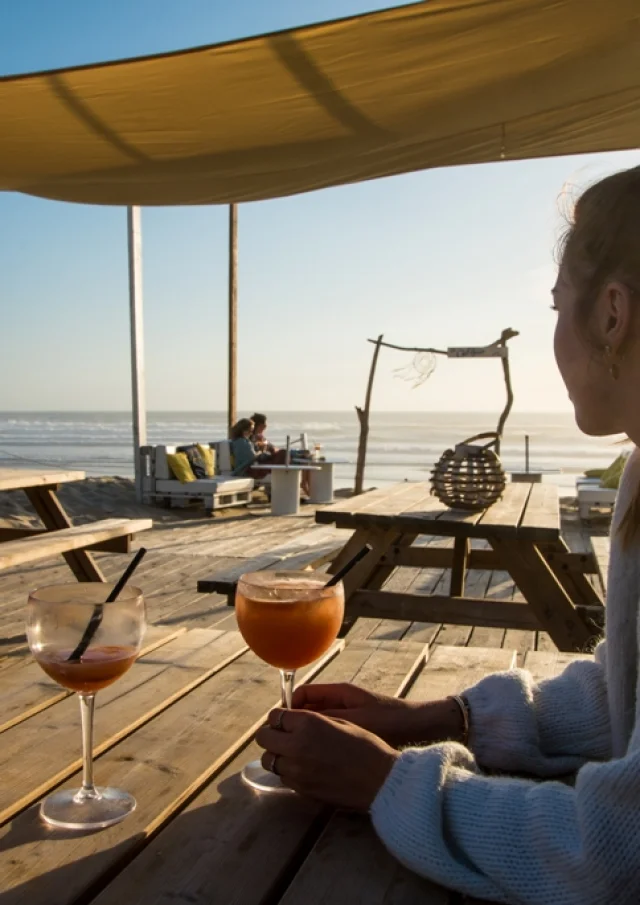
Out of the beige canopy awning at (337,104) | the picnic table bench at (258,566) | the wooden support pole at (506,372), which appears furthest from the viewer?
the wooden support pole at (506,372)

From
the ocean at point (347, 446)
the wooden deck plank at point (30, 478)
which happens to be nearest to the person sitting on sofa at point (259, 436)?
the ocean at point (347, 446)

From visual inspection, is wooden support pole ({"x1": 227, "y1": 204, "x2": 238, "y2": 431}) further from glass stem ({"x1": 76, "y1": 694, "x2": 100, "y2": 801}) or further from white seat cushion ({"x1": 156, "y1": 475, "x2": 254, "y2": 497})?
glass stem ({"x1": 76, "y1": 694, "x2": 100, "y2": 801})

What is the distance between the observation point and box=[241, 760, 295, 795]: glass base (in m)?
0.97

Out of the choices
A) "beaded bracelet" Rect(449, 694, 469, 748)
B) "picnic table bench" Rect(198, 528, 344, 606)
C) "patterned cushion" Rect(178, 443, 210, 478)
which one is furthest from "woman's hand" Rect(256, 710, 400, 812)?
"patterned cushion" Rect(178, 443, 210, 478)

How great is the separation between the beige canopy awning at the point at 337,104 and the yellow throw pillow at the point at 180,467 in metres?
7.44

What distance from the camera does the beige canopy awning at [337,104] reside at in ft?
9.61

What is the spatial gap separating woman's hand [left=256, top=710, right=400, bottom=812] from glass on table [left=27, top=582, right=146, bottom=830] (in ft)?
0.56

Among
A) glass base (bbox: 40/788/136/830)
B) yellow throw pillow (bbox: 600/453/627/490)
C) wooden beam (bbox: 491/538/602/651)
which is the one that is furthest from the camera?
yellow throw pillow (bbox: 600/453/627/490)

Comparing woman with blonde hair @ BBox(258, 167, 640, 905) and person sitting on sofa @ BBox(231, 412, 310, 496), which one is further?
person sitting on sofa @ BBox(231, 412, 310, 496)

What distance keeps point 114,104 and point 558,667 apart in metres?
2.76

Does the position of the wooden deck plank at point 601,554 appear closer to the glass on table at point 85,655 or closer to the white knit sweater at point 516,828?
the white knit sweater at point 516,828

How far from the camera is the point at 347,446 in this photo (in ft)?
117

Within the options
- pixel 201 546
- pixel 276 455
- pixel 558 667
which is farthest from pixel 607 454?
pixel 558 667

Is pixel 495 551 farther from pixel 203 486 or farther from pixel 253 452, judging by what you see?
pixel 253 452
